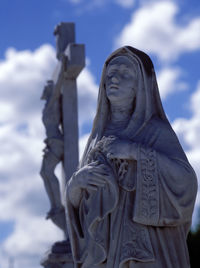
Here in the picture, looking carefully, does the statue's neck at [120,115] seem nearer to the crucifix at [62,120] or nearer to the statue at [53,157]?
the crucifix at [62,120]

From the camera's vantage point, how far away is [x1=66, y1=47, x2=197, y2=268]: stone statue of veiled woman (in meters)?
5.81

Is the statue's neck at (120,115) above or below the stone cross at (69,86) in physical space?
below

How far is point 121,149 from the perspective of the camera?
6.00m

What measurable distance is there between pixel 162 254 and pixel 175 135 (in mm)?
1160

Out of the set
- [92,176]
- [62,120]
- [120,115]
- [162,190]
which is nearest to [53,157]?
[62,120]

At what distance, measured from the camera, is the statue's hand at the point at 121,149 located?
5957 mm

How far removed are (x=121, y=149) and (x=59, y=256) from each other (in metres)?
6.99

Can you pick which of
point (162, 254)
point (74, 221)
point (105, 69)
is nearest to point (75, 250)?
point (74, 221)

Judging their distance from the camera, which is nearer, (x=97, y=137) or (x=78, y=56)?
(x=97, y=137)

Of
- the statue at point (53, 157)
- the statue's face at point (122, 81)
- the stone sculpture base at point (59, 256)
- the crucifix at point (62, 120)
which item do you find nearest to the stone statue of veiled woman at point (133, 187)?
the statue's face at point (122, 81)

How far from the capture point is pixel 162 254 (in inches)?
227

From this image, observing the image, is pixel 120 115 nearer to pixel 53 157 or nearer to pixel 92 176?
pixel 92 176

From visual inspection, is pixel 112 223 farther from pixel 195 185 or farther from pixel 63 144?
pixel 63 144

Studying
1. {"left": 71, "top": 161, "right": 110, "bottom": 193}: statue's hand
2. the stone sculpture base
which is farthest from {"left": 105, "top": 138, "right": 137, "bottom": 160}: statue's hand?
the stone sculpture base
